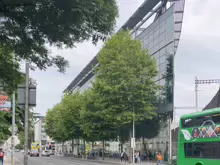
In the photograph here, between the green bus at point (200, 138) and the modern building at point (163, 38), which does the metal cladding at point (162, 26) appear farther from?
the green bus at point (200, 138)

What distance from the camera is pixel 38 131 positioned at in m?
155

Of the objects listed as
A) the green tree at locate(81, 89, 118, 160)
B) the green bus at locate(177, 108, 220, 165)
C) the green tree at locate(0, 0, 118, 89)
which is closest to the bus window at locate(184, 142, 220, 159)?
the green bus at locate(177, 108, 220, 165)

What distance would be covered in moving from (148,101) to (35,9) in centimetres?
4119

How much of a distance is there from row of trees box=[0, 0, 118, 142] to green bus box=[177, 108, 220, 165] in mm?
14203

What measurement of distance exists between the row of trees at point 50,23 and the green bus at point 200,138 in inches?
559

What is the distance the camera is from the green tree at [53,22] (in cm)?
688

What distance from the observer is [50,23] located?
23.8ft

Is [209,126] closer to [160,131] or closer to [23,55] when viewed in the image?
[23,55]

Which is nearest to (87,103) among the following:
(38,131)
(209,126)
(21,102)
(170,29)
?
(170,29)

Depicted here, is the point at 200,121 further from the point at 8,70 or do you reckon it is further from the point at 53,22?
the point at 53,22

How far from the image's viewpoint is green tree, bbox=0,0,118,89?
22.6 ft

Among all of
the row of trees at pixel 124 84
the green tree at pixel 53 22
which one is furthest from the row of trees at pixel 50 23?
the row of trees at pixel 124 84

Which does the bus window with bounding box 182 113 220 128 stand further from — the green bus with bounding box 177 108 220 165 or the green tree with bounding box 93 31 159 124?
the green tree with bounding box 93 31 159 124

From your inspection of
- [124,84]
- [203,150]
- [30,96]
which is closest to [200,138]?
[203,150]
